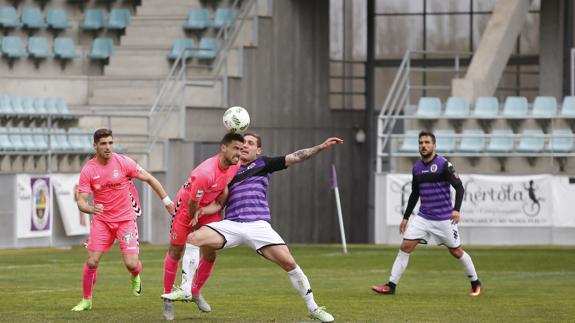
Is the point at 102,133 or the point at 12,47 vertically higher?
the point at 12,47

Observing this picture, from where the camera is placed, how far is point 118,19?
132 ft

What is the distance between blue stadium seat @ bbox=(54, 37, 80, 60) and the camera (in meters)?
38.9

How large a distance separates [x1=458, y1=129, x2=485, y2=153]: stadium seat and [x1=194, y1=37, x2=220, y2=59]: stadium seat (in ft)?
26.5

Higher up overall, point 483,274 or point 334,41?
point 334,41

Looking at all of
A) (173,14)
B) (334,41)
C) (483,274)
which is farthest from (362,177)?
(483,274)

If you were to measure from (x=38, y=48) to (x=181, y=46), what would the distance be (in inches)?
154

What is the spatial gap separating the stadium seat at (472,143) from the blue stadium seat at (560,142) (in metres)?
1.62

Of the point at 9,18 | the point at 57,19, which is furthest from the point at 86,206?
the point at 57,19

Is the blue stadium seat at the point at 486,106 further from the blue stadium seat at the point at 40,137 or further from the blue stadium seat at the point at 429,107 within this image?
the blue stadium seat at the point at 40,137

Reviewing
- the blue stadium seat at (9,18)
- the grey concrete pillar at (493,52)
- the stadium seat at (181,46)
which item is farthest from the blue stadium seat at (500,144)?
the blue stadium seat at (9,18)

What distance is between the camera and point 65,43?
39.1 metres

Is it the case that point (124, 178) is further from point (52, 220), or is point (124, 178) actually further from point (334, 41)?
point (334, 41)

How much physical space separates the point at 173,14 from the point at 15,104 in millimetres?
7803

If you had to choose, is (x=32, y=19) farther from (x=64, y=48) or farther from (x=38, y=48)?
(x=64, y=48)
